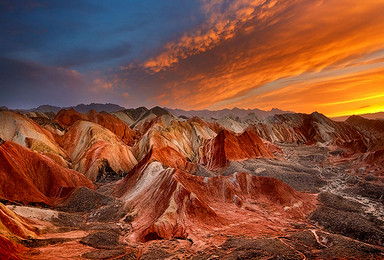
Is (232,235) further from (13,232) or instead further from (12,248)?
(13,232)

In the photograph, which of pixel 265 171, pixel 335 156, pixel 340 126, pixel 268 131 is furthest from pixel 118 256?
pixel 340 126

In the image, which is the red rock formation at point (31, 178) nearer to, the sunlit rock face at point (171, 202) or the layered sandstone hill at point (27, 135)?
the sunlit rock face at point (171, 202)

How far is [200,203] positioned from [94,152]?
1897 inches

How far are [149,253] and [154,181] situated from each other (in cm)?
2162

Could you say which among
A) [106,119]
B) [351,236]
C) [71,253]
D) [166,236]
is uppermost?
[106,119]

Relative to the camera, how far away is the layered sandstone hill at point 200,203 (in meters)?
29.6

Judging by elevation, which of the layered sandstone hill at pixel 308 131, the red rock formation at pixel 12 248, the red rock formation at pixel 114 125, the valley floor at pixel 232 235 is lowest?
the valley floor at pixel 232 235

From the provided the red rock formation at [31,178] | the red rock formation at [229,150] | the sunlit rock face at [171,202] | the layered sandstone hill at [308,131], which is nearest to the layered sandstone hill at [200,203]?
the sunlit rock face at [171,202]

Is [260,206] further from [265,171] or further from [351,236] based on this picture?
[265,171]

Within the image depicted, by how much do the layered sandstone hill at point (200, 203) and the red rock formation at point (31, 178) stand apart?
454 inches

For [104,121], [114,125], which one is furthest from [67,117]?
[114,125]

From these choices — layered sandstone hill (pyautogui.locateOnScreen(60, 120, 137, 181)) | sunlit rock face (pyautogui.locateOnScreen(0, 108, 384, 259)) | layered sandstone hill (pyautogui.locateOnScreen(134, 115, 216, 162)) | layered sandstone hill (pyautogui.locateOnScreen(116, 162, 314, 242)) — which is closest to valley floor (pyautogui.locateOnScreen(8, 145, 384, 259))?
sunlit rock face (pyautogui.locateOnScreen(0, 108, 384, 259))

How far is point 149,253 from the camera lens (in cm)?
2261

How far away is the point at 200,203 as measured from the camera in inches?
1315
